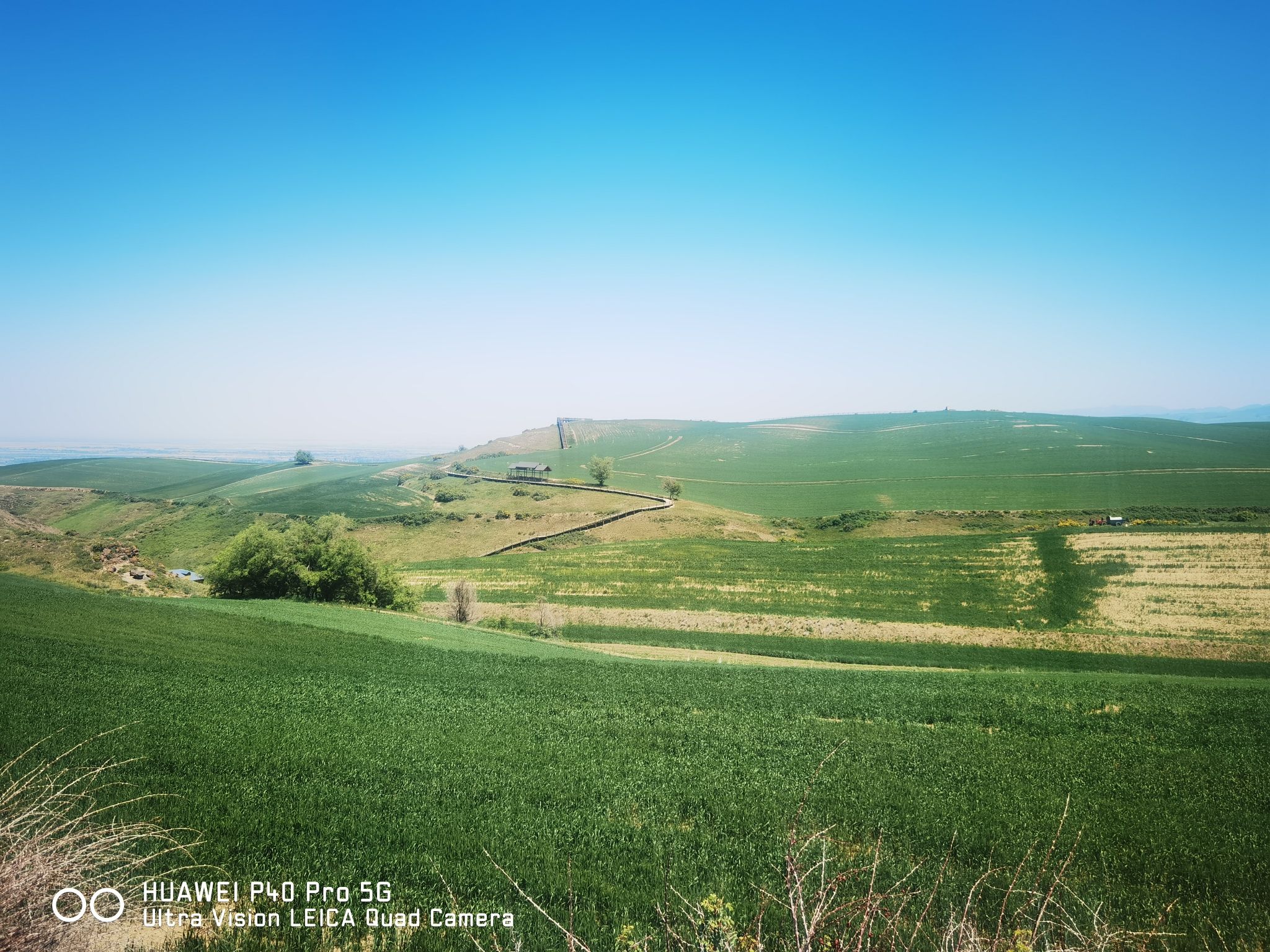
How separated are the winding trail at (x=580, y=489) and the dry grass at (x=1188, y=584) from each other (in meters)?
47.8

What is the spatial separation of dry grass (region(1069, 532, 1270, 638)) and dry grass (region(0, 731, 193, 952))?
44.8 m

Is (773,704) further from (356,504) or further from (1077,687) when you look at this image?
(356,504)

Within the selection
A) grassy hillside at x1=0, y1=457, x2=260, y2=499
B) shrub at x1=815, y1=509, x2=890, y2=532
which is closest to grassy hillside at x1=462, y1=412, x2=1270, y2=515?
shrub at x1=815, y1=509, x2=890, y2=532

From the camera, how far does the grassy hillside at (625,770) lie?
695cm

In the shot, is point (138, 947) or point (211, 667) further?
point (211, 667)

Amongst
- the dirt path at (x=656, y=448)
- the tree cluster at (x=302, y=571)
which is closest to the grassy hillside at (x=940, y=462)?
the dirt path at (x=656, y=448)

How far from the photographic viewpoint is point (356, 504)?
77938mm

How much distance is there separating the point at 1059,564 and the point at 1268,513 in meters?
28.0

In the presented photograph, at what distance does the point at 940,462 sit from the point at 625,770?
378ft

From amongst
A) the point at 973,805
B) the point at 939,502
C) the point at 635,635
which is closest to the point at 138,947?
the point at 973,805

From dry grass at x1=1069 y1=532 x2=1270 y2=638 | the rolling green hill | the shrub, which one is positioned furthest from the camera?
the rolling green hill

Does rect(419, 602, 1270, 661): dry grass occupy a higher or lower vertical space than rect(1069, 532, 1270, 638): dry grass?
lower

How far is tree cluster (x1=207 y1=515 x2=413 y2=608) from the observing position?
4041 centimetres

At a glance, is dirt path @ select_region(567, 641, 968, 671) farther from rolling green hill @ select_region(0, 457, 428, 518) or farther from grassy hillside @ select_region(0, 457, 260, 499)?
grassy hillside @ select_region(0, 457, 260, 499)
